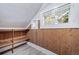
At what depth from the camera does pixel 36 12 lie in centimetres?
156

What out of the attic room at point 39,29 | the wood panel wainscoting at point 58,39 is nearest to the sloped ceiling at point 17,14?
the attic room at point 39,29

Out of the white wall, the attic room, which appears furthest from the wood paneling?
the white wall

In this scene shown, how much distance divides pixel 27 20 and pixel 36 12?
0.60 feet

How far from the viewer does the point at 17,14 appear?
156 centimetres

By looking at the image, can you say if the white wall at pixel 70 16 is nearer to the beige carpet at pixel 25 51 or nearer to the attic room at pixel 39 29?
the attic room at pixel 39 29

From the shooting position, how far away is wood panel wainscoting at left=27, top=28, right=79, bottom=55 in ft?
4.78

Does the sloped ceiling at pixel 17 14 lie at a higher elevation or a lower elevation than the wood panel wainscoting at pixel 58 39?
higher

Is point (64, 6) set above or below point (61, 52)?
above

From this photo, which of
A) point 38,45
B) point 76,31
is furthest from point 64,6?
point 38,45

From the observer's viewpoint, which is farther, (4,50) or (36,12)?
(36,12)

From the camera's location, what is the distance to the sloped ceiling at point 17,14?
1.46m
